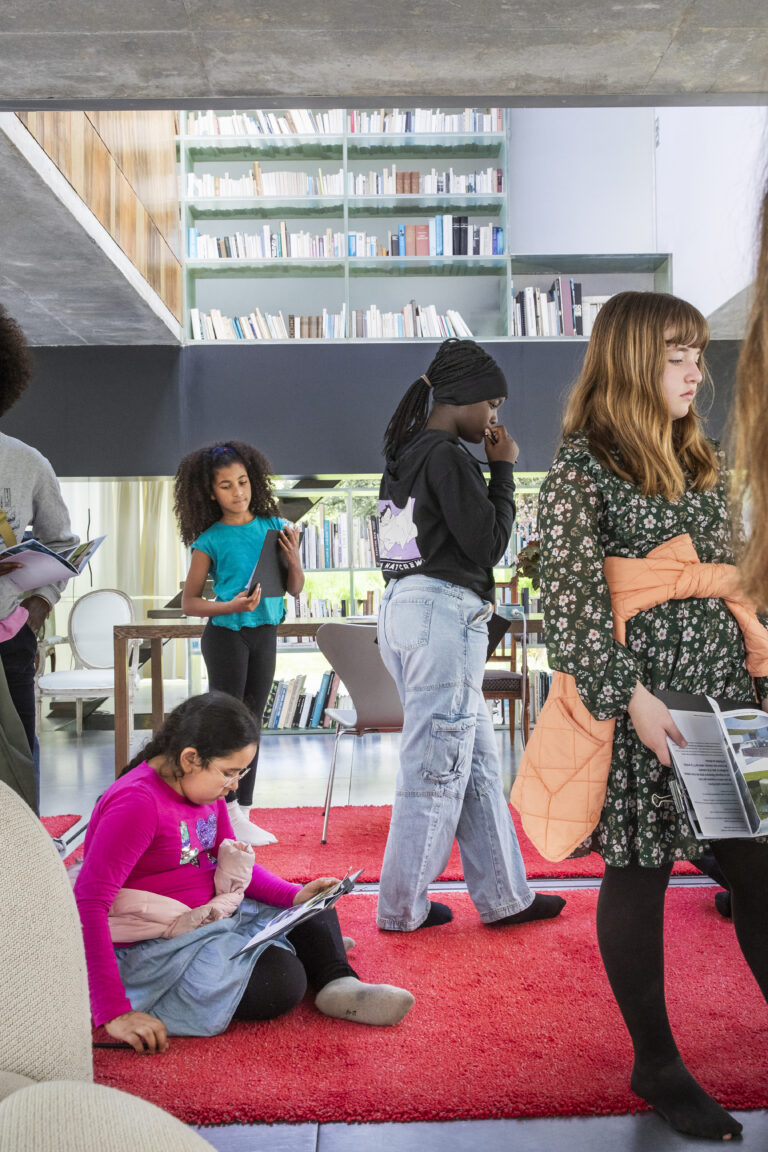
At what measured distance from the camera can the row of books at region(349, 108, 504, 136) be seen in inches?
239

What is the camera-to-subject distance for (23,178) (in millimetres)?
3338

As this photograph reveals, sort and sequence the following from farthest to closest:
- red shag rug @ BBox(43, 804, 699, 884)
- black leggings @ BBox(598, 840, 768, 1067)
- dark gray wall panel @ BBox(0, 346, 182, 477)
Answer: dark gray wall panel @ BBox(0, 346, 182, 477)
red shag rug @ BBox(43, 804, 699, 884)
black leggings @ BBox(598, 840, 768, 1067)

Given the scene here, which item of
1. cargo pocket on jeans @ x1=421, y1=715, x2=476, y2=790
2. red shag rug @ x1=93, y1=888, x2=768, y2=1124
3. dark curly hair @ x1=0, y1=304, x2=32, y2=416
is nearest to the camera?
red shag rug @ x1=93, y1=888, x2=768, y2=1124

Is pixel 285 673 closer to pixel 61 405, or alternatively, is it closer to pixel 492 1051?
pixel 61 405

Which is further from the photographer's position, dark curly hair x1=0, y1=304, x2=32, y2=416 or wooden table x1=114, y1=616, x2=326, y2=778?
wooden table x1=114, y1=616, x2=326, y2=778

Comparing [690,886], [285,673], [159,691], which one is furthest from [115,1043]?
[285,673]

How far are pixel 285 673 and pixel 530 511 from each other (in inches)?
74.9

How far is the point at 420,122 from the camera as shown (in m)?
6.11

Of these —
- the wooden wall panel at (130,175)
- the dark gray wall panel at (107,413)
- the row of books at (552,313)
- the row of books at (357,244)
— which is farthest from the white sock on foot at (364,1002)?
the row of books at (357,244)

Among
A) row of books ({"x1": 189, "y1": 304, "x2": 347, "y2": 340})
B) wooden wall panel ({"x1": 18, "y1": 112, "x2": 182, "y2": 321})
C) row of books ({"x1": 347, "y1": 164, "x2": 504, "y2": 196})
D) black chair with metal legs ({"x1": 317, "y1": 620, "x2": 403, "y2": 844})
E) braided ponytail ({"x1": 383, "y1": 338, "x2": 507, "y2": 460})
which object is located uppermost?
row of books ({"x1": 347, "y1": 164, "x2": 504, "y2": 196})

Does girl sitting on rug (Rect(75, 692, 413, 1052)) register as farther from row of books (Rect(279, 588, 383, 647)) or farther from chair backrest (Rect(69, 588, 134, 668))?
row of books (Rect(279, 588, 383, 647))

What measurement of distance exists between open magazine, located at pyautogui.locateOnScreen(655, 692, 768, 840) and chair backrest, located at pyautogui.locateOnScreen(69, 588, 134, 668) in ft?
15.7

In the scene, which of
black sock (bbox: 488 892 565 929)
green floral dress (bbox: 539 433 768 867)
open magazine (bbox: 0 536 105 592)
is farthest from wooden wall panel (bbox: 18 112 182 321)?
black sock (bbox: 488 892 565 929)

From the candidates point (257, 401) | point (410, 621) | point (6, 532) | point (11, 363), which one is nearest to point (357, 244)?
point (257, 401)
